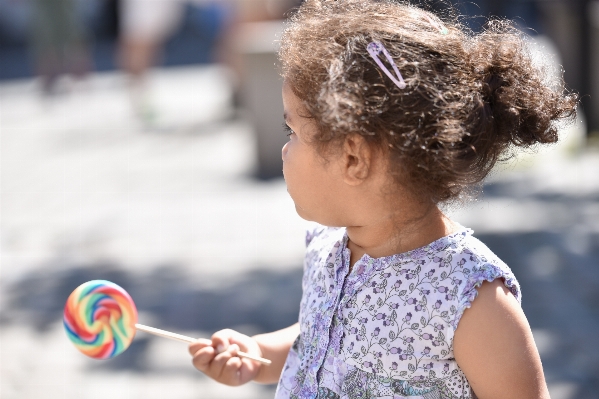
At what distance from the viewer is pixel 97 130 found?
27.5 ft

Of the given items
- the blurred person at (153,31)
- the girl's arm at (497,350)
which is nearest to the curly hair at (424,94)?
the girl's arm at (497,350)

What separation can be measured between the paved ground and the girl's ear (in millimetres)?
518

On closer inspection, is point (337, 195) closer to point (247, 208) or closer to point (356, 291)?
point (356, 291)

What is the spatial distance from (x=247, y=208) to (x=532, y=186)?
1999mm

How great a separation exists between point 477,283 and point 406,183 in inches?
8.8

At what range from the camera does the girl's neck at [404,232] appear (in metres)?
1.62

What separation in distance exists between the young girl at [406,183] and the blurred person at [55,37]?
892 cm

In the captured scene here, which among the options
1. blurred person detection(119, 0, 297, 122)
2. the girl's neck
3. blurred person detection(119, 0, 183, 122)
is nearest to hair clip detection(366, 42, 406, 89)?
the girl's neck

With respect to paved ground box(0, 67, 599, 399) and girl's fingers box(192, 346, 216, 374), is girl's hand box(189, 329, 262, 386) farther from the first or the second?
paved ground box(0, 67, 599, 399)

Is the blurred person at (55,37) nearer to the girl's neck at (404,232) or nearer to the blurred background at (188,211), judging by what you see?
the blurred background at (188,211)

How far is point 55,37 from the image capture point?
10.0m

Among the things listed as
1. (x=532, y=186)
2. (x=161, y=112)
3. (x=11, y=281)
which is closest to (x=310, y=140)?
(x=11, y=281)

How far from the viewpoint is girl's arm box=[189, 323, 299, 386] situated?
184 cm

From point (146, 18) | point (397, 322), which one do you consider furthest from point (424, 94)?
point (146, 18)
